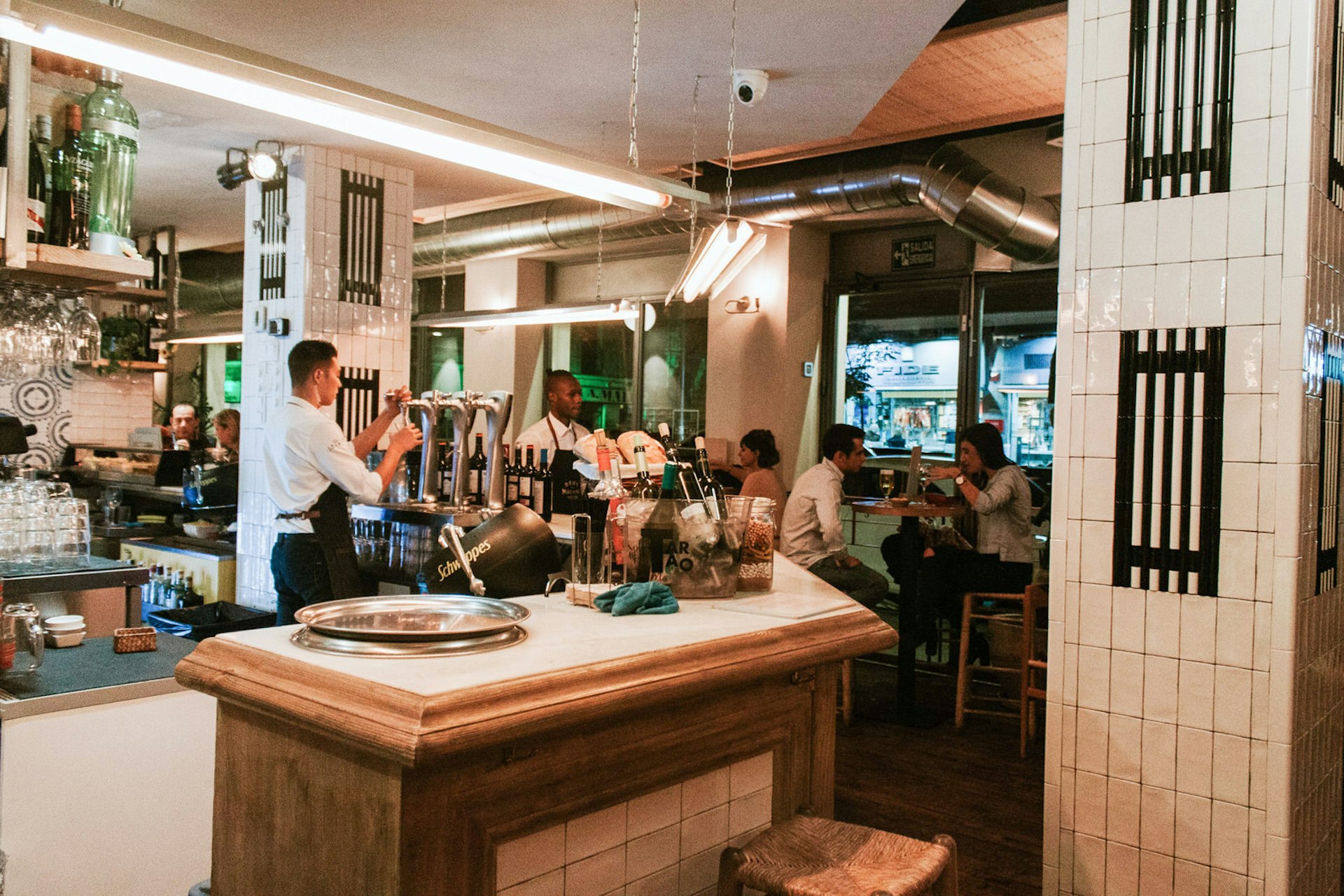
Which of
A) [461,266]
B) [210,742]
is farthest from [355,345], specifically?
[461,266]

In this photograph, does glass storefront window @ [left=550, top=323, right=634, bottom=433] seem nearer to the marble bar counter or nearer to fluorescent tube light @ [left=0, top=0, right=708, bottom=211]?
fluorescent tube light @ [left=0, top=0, right=708, bottom=211]

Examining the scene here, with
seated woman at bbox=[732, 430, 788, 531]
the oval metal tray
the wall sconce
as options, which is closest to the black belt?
the wall sconce

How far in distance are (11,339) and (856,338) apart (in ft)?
20.2

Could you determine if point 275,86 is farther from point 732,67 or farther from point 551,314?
point 551,314

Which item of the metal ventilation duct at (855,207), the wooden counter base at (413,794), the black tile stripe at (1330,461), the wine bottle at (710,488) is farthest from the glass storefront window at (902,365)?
the wooden counter base at (413,794)

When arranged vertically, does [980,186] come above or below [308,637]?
above

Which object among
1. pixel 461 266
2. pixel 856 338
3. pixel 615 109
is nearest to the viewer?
pixel 615 109

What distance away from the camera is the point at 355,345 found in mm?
5691

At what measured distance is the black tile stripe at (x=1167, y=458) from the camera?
7.55 ft

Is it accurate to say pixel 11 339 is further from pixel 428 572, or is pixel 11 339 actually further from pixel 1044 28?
pixel 1044 28

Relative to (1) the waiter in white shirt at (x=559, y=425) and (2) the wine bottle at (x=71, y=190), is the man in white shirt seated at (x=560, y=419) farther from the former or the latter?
(2) the wine bottle at (x=71, y=190)

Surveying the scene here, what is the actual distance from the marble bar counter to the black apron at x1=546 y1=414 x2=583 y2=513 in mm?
2499

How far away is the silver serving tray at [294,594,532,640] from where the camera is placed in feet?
5.46

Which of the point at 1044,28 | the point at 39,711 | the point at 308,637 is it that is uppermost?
the point at 1044,28
